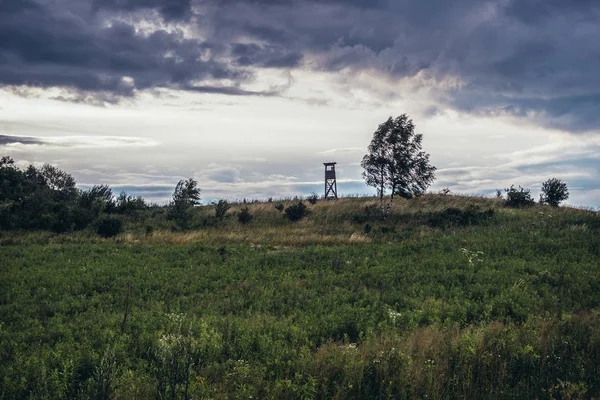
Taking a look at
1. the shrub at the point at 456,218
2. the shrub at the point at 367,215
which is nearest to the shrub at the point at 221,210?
the shrub at the point at 367,215

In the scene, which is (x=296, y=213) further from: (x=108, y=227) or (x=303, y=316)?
(x=303, y=316)

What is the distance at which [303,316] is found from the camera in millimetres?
12977

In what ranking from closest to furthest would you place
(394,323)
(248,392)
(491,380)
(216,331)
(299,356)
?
(248,392)
(491,380)
(299,356)
(216,331)
(394,323)

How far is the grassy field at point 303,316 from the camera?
26.7 feet

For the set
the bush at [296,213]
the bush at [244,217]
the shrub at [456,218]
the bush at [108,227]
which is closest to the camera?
the bush at [108,227]

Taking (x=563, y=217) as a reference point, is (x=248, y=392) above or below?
below

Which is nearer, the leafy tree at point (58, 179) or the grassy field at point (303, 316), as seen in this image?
the grassy field at point (303, 316)

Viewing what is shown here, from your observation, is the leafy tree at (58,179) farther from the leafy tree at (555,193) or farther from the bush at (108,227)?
the leafy tree at (555,193)

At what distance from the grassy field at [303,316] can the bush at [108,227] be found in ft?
7.14

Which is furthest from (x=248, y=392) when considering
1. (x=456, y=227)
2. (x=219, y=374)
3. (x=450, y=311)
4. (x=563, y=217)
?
(x=563, y=217)

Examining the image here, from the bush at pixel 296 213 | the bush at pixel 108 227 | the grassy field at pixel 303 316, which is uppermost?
the bush at pixel 296 213

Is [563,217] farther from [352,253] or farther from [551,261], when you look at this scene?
[352,253]

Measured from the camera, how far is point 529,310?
1351 cm

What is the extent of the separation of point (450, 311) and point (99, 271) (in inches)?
575
